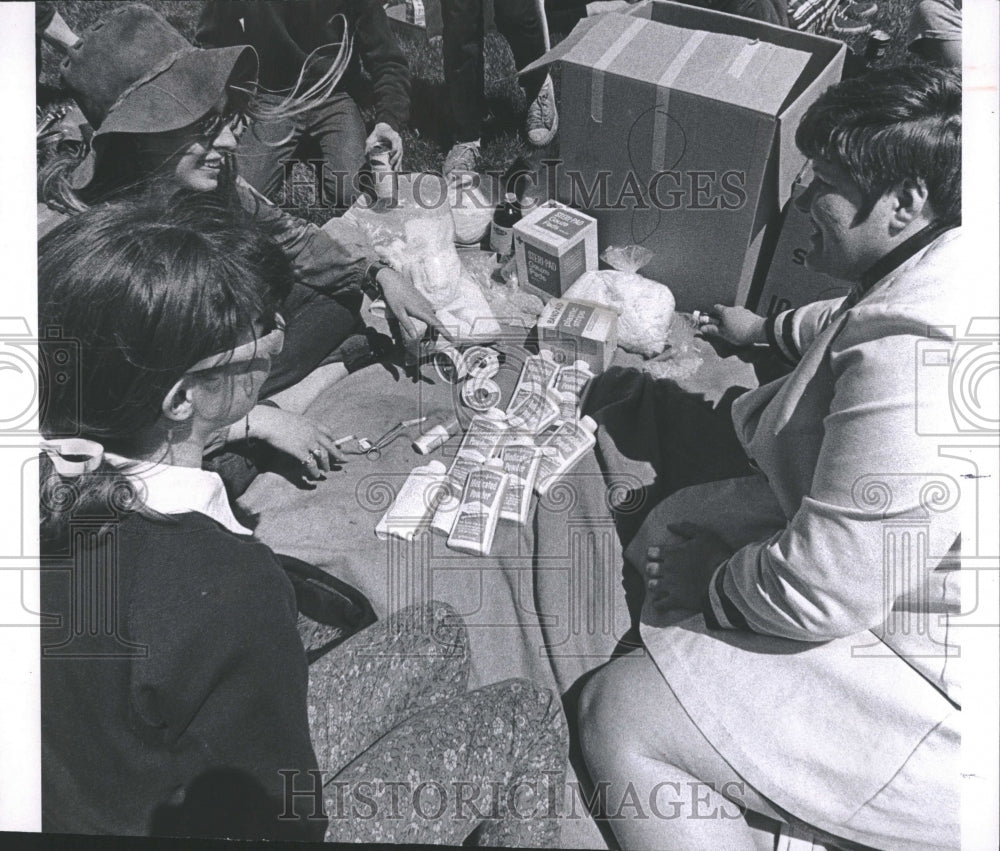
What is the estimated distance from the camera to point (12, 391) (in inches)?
107

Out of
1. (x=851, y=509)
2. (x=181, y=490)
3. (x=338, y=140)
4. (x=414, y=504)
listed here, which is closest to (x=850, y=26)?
(x=851, y=509)

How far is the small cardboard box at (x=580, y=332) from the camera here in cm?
254

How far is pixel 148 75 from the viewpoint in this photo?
267 centimetres

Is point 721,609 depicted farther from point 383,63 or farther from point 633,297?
point 383,63

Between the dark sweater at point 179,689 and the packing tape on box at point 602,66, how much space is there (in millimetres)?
1437

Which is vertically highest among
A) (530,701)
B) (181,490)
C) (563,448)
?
(563,448)

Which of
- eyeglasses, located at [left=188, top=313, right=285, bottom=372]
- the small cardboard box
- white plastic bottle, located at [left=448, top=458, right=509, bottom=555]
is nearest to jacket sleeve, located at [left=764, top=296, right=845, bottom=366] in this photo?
the small cardboard box

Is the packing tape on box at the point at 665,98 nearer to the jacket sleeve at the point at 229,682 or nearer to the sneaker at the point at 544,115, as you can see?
the sneaker at the point at 544,115

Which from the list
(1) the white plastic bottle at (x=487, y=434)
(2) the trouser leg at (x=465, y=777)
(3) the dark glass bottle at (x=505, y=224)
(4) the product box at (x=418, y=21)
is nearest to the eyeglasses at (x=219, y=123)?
(4) the product box at (x=418, y=21)

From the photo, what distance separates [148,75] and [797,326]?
1.85 meters

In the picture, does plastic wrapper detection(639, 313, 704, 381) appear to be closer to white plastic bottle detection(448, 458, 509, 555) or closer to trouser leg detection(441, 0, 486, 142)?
white plastic bottle detection(448, 458, 509, 555)

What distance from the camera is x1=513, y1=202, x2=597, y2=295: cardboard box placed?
257 cm

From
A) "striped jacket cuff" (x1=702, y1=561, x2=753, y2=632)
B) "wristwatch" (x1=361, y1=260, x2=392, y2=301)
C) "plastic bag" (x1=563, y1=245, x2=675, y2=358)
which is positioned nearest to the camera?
"striped jacket cuff" (x1=702, y1=561, x2=753, y2=632)

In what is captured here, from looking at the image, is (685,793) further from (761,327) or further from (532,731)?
(761,327)
